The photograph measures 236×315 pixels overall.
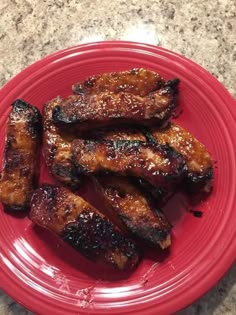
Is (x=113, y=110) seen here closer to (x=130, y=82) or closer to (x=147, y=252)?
(x=130, y=82)

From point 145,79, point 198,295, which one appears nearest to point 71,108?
point 145,79

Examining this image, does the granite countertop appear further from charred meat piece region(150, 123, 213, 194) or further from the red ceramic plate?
charred meat piece region(150, 123, 213, 194)

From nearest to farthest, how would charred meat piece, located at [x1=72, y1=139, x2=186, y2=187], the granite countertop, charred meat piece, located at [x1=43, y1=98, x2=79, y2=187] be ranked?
charred meat piece, located at [x1=72, y1=139, x2=186, y2=187]
charred meat piece, located at [x1=43, y1=98, x2=79, y2=187]
the granite countertop

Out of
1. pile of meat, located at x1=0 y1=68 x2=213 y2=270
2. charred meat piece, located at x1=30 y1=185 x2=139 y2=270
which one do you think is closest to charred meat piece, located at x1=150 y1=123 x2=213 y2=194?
pile of meat, located at x1=0 y1=68 x2=213 y2=270

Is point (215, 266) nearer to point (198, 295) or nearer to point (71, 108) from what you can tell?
point (198, 295)

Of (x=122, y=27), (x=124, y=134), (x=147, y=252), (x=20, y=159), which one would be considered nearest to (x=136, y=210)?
(x=147, y=252)

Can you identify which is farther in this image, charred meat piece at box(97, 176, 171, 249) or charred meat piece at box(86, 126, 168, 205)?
charred meat piece at box(86, 126, 168, 205)
